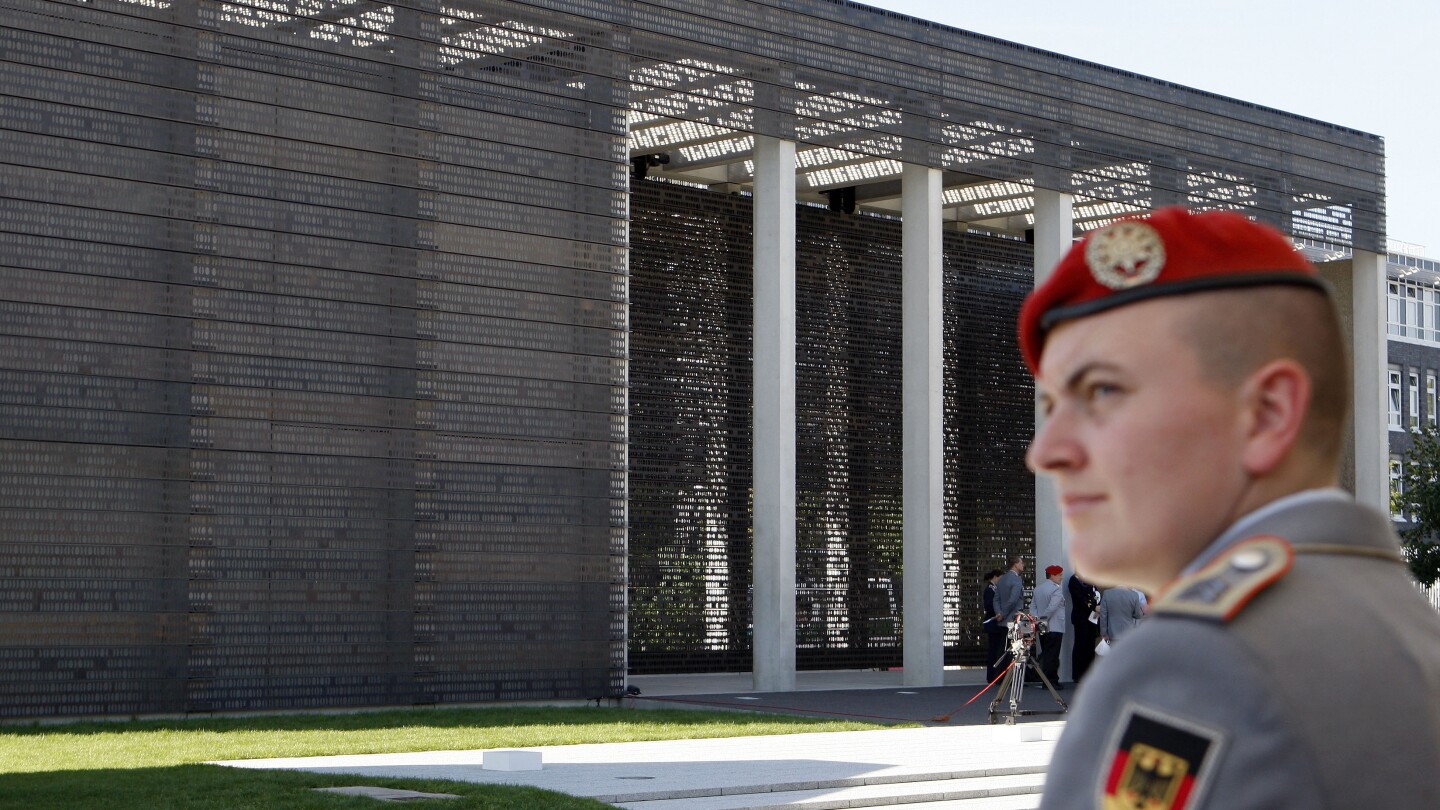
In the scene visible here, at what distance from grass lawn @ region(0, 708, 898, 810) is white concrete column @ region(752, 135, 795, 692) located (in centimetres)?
394

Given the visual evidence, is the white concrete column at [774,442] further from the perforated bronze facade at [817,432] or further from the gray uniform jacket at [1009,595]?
the perforated bronze facade at [817,432]

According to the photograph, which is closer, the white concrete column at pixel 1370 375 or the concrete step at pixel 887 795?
the concrete step at pixel 887 795

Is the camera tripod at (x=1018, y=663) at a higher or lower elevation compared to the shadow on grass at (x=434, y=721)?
higher

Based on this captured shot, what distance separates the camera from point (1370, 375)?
110 feet

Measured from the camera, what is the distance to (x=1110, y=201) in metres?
30.1

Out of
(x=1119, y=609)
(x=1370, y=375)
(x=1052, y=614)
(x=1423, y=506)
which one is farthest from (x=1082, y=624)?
(x=1423, y=506)

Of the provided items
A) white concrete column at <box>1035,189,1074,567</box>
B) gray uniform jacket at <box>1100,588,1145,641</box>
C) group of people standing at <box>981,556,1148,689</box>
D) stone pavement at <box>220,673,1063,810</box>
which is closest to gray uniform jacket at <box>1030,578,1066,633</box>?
group of people standing at <box>981,556,1148,689</box>

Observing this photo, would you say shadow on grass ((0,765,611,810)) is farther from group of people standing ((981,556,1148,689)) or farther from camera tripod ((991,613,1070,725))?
group of people standing ((981,556,1148,689))

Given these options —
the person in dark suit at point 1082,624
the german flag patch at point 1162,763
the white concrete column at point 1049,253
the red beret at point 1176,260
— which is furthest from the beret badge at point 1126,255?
the white concrete column at point 1049,253

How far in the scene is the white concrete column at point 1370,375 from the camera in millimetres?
33312

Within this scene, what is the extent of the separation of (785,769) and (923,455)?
12.8 m

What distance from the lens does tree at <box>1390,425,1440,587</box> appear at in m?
39.8

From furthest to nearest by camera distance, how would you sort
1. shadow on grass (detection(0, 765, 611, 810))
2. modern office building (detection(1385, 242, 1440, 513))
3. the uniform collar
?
modern office building (detection(1385, 242, 1440, 513)), shadow on grass (detection(0, 765, 611, 810)), the uniform collar

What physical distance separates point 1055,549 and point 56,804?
65.9 ft
